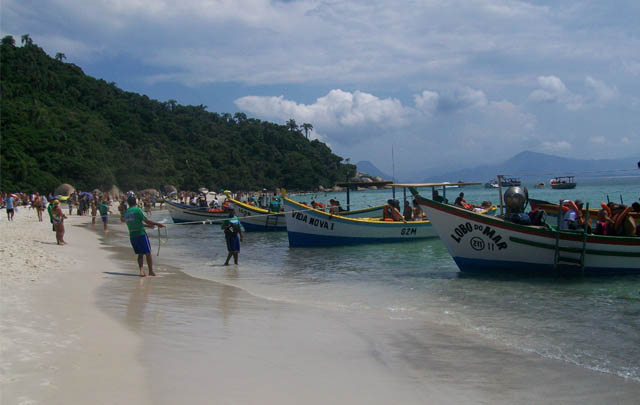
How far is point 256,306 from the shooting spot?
8633 mm

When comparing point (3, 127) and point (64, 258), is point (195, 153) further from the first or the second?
point (64, 258)

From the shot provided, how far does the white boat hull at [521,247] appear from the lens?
38.5 ft

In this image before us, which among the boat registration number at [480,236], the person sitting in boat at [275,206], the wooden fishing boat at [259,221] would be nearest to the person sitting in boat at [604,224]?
the boat registration number at [480,236]

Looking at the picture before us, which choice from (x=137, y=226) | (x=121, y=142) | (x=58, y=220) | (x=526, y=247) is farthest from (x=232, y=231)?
(x=121, y=142)

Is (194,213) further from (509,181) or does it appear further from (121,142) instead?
(121,142)

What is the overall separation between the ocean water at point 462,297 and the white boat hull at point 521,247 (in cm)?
36

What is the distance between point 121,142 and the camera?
84562mm

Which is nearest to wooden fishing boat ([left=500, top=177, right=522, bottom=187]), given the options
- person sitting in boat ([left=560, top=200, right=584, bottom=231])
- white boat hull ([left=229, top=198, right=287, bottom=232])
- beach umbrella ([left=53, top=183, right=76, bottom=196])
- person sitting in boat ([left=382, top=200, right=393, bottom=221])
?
person sitting in boat ([left=560, top=200, right=584, bottom=231])

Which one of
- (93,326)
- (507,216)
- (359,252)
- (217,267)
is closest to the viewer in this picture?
(93,326)

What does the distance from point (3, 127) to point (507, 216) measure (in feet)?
207

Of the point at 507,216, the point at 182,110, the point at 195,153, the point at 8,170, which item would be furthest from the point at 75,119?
the point at 507,216

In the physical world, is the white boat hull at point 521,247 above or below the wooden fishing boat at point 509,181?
below

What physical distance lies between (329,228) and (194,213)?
15.9 meters

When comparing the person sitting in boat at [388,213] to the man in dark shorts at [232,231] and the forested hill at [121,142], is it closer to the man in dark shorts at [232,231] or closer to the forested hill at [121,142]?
the man in dark shorts at [232,231]
